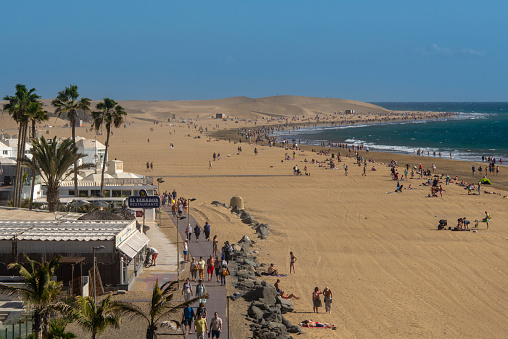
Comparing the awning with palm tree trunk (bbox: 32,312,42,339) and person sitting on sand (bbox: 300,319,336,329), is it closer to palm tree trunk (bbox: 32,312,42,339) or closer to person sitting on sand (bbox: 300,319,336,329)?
person sitting on sand (bbox: 300,319,336,329)

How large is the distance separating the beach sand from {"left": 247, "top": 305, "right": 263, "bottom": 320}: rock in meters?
0.28

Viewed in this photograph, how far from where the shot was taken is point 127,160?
68.4 metres

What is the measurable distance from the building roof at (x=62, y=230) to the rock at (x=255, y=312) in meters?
5.49

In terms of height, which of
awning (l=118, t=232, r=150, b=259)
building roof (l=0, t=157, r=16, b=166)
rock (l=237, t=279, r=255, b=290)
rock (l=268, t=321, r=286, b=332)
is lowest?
rock (l=268, t=321, r=286, b=332)

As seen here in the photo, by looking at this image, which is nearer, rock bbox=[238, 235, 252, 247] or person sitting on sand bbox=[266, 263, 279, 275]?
person sitting on sand bbox=[266, 263, 279, 275]

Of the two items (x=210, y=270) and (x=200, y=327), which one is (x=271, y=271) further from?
(x=200, y=327)

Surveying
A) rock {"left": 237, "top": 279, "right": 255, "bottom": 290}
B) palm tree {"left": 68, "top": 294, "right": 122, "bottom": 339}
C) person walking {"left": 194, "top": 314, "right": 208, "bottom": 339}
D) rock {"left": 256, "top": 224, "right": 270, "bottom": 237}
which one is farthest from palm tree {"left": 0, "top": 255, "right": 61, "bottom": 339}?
rock {"left": 256, "top": 224, "right": 270, "bottom": 237}

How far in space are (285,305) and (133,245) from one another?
6.21 metres

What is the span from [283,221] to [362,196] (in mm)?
11845

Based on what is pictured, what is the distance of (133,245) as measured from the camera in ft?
75.0

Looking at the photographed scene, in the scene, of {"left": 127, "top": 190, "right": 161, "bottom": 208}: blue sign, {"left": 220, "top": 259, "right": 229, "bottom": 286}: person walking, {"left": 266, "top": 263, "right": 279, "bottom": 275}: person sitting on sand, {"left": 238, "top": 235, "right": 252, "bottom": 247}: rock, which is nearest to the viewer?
{"left": 220, "top": 259, "right": 229, "bottom": 286}: person walking

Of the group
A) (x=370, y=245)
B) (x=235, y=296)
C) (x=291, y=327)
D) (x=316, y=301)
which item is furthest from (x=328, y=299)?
(x=370, y=245)

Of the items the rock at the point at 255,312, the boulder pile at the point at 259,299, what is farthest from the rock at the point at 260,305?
the rock at the point at 255,312

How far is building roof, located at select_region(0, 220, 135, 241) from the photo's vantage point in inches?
837
